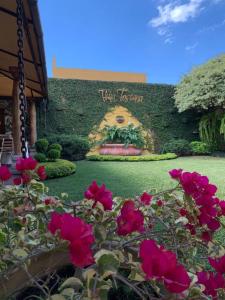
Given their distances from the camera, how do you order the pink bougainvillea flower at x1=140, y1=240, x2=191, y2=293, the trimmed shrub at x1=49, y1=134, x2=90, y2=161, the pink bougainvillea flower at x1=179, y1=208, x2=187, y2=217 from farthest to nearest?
the trimmed shrub at x1=49, y1=134, x2=90, y2=161 → the pink bougainvillea flower at x1=179, y1=208, x2=187, y2=217 → the pink bougainvillea flower at x1=140, y1=240, x2=191, y2=293

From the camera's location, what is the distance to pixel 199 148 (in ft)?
43.3

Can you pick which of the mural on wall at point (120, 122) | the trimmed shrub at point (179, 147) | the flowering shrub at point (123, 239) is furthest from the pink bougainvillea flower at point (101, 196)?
the trimmed shrub at point (179, 147)

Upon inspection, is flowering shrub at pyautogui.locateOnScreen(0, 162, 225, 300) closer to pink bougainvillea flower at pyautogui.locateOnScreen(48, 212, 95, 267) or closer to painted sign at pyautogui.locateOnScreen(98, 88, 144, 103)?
pink bougainvillea flower at pyautogui.locateOnScreen(48, 212, 95, 267)

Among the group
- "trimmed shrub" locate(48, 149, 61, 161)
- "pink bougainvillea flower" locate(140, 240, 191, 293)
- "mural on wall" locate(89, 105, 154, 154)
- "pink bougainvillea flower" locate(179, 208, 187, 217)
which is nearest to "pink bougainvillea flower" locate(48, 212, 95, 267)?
"pink bougainvillea flower" locate(140, 240, 191, 293)

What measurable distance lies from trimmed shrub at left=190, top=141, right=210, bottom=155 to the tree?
1.63m

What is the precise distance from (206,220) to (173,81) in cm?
1435

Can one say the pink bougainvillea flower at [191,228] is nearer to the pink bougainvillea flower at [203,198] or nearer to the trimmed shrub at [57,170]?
the pink bougainvillea flower at [203,198]

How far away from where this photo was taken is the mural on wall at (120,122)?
13.3 metres

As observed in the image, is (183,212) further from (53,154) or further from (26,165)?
(53,154)

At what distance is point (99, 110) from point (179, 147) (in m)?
4.17

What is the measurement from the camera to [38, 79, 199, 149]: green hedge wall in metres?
12.9

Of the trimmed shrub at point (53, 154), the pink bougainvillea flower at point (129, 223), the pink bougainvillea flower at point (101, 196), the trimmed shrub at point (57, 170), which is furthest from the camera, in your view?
the trimmed shrub at point (53, 154)

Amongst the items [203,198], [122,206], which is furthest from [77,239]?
[203,198]

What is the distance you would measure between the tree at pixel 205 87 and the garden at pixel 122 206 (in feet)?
0.14
